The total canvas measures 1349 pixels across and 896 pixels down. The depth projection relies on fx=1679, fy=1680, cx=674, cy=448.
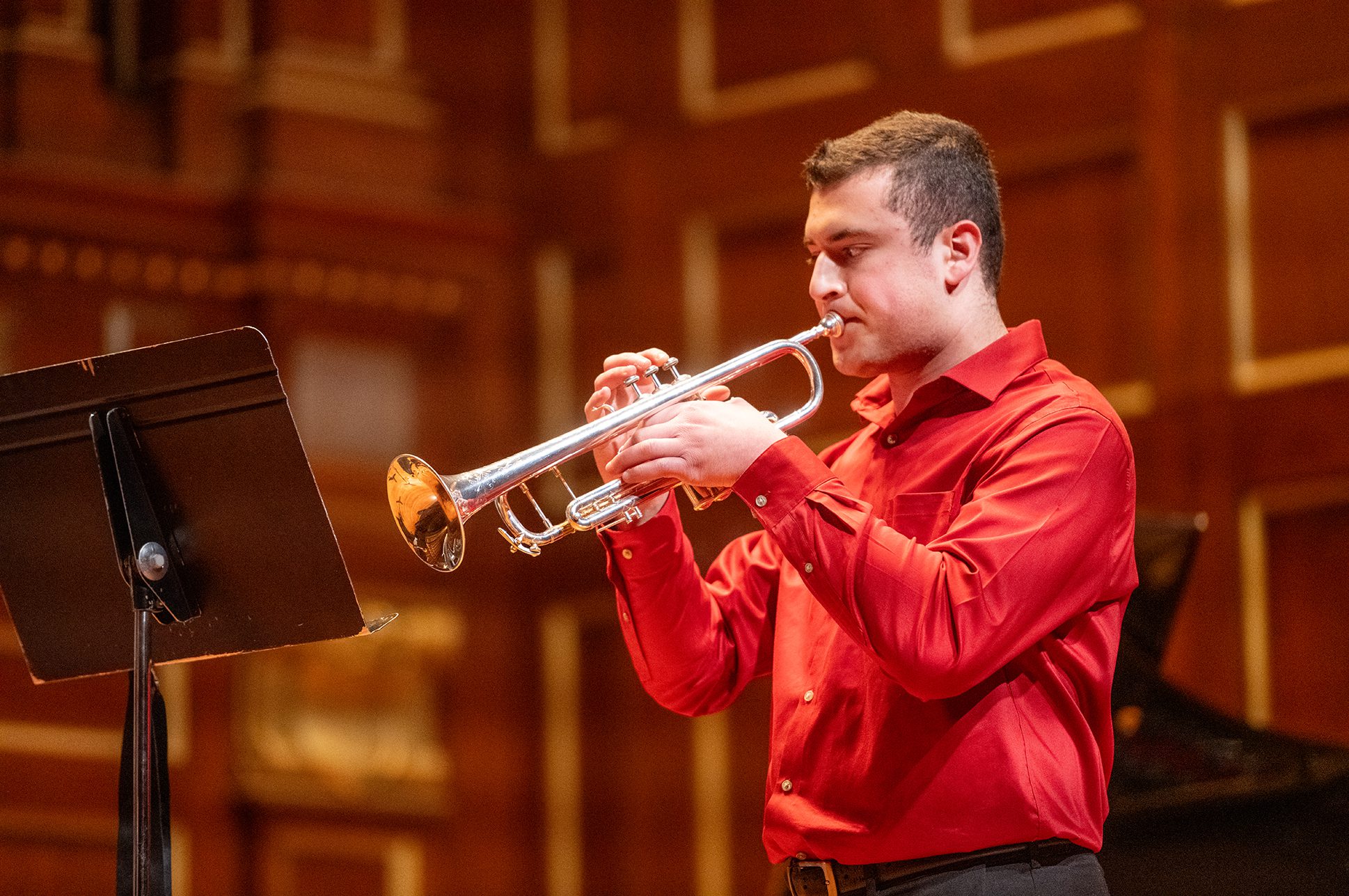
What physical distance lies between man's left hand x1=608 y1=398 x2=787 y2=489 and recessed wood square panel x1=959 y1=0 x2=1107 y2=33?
118 inches

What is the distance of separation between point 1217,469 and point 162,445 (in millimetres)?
2946

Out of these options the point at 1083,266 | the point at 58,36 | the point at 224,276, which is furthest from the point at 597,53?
the point at 1083,266

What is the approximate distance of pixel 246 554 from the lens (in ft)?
7.73

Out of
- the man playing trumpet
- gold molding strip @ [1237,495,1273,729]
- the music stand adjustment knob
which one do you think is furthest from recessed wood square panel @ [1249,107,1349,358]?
the music stand adjustment knob

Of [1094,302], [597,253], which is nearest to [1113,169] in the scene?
[1094,302]

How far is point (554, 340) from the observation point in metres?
5.75

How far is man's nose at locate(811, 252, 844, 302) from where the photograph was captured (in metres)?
2.29

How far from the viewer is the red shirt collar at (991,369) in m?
2.25

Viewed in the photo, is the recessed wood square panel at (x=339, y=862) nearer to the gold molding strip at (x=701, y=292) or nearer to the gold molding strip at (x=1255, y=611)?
the gold molding strip at (x=701, y=292)

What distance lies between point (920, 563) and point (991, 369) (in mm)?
382

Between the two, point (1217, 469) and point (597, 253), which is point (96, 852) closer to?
point (597, 253)

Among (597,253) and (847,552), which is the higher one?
(597,253)

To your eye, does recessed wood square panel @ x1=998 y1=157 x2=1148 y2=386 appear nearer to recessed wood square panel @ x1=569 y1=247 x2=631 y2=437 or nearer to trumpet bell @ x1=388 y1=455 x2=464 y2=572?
recessed wood square panel @ x1=569 y1=247 x2=631 y2=437

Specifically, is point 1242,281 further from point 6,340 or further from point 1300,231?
point 6,340
